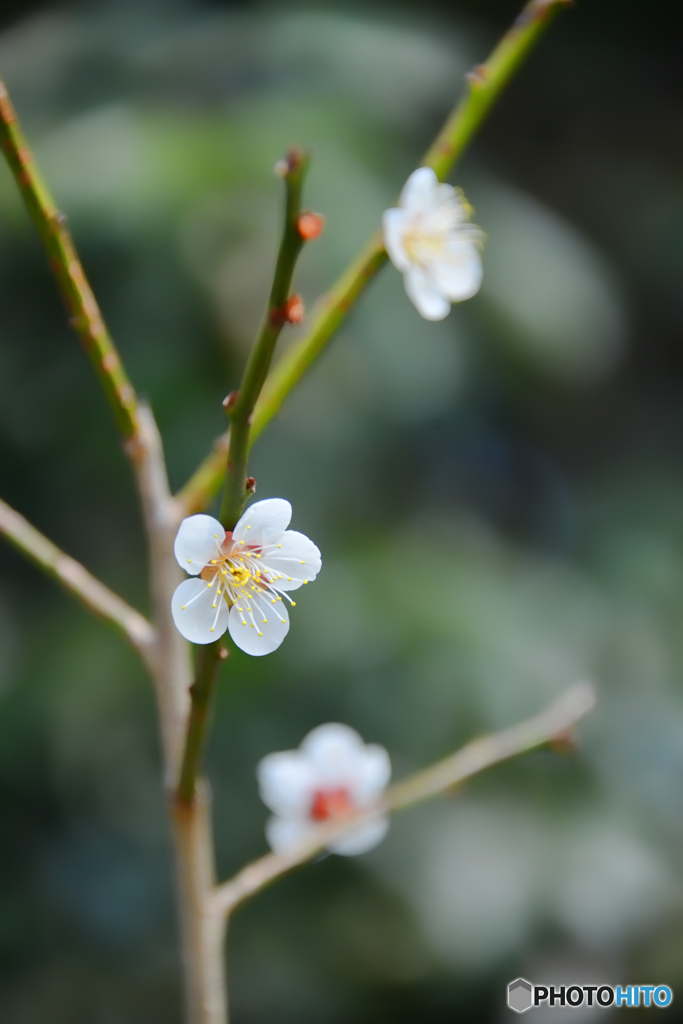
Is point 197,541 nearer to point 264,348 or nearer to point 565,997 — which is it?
point 264,348

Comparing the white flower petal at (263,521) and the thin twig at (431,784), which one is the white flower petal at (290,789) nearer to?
the thin twig at (431,784)

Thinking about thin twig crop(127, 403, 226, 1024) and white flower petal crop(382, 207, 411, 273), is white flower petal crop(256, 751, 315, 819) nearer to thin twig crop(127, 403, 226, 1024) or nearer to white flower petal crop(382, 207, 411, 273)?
thin twig crop(127, 403, 226, 1024)

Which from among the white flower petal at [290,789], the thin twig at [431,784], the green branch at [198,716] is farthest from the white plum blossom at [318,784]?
the green branch at [198,716]

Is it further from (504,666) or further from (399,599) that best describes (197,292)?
(504,666)

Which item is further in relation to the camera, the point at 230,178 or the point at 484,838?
the point at 484,838

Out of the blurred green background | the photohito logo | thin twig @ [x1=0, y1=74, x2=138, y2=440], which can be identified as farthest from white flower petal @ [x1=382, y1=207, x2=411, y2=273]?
the blurred green background

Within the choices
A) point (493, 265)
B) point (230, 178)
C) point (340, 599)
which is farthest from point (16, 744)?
point (493, 265)
